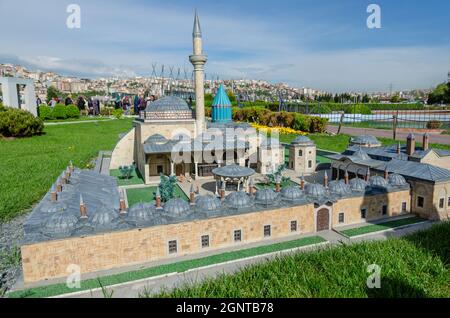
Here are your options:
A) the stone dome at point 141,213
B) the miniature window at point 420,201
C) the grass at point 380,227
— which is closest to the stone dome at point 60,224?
the stone dome at point 141,213

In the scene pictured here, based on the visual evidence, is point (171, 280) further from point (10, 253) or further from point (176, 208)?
point (10, 253)

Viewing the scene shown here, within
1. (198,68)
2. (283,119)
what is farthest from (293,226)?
(283,119)

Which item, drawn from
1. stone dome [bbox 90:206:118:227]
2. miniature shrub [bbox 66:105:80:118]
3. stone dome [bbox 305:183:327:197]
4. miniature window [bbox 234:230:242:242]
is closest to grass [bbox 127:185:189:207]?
miniature window [bbox 234:230:242:242]

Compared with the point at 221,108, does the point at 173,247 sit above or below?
below

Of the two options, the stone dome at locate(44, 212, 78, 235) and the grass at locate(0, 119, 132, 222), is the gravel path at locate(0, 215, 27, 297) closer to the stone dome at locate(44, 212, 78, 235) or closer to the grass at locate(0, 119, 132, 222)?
the grass at locate(0, 119, 132, 222)

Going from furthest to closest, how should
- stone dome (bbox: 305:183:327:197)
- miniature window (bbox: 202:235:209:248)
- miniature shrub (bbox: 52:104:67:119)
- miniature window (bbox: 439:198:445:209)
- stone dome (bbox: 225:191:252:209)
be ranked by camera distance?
miniature shrub (bbox: 52:104:67:119)
miniature window (bbox: 439:198:445:209)
stone dome (bbox: 305:183:327:197)
stone dome (bbox: 225:191:252:209)
miniature window (bbox: 202:235:209:248)

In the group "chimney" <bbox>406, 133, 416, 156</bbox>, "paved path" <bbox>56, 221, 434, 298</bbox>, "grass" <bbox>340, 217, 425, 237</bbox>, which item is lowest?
"paved path" <bbox>56, 221, 434, 298</bbox>
